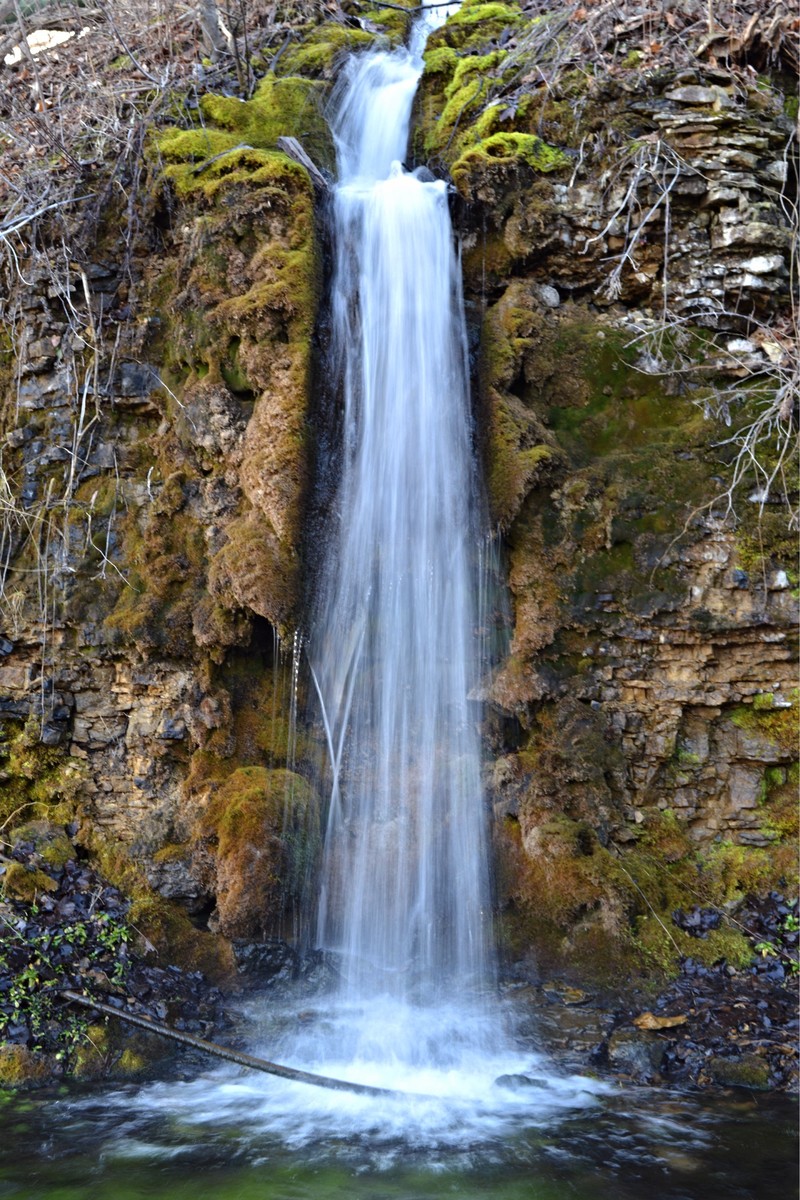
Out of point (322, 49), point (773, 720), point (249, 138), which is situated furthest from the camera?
point (322, 49)

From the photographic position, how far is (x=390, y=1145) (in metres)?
4.01

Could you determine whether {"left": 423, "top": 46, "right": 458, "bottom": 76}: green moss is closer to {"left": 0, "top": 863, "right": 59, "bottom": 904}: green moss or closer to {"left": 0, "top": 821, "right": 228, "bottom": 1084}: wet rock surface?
{"left": 0, "top": 821, "right": 228, "bottom": 1084}: wet rock surface

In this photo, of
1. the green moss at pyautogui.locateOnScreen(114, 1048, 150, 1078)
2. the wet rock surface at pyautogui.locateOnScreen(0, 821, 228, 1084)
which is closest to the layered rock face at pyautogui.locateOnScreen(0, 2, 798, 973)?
the wet rock surface at pyautogui.locateOnScreen(0, 821, 228, 1084)

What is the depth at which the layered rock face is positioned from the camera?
219 inches

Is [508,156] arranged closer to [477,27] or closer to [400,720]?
[477,27]

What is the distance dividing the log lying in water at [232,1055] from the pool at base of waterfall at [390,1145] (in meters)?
0.06

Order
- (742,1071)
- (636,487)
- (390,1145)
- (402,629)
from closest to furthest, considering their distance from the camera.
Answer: (390,1145) → (742,1071) → (402,629) → (636,487)

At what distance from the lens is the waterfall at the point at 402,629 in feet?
17.8

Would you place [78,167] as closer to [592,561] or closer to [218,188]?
[218,188]

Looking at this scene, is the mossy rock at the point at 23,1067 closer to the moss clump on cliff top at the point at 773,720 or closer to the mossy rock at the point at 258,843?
the mossy rock at the point at 258,843

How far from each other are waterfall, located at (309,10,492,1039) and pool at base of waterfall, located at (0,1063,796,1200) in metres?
0.97

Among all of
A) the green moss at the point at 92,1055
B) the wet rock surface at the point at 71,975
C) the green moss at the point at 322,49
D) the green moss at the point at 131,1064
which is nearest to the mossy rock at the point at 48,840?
the wet rock surface at the point at 71,975

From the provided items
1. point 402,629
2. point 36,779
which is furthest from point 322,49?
point 36,779

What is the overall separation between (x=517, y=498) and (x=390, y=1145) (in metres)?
3.68
